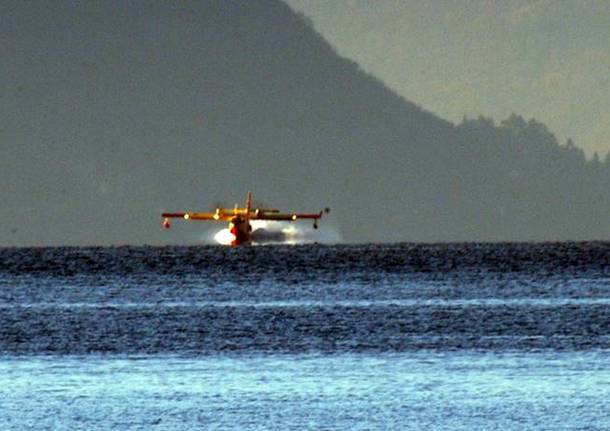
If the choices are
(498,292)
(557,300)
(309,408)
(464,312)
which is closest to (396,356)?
(309,408)

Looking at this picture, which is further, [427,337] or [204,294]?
[204,294]

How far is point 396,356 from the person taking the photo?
44531 millimetres

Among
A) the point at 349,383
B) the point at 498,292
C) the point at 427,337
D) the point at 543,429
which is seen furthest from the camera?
the point at 498,292

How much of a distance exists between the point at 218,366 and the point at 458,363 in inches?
229

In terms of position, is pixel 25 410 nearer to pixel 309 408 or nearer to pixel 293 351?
pixel 309 408

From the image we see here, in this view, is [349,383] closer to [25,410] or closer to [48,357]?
[25,410]

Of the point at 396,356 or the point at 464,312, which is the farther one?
the point at 464,312

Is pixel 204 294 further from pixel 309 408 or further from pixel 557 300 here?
pixel 309 408

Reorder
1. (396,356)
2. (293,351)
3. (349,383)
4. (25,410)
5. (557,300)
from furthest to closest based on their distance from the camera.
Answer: (557,300) → (293,351) → (396,356) → (349,383) → (25,410)

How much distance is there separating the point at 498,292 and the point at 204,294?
17.5 meters

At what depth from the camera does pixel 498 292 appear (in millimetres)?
101312

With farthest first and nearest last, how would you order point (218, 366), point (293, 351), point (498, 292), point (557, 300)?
1. point (498, 292)
2. point (557, 300)
3. point (293, 351)
4. point (218, 366)

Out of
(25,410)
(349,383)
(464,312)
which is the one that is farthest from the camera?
(464,312)

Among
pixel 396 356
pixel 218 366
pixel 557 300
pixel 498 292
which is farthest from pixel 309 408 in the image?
pixel 498 292
